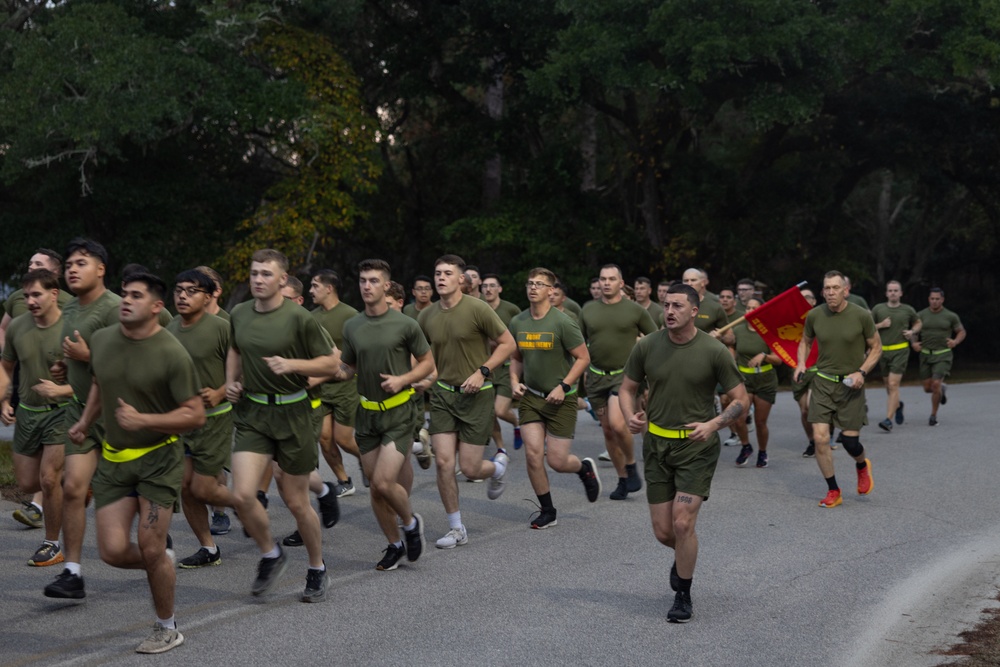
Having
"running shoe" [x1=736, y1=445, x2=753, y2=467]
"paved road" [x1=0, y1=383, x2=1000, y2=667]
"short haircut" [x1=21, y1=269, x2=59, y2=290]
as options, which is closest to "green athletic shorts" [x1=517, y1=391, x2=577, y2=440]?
"paved road" [x1=0, y1=383, x2=1000, y2=667]

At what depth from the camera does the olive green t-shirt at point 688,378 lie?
7.44 meters

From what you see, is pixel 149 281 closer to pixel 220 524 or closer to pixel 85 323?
pixel 85 323

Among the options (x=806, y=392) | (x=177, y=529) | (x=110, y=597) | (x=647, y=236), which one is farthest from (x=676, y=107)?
(x=110, y=597)

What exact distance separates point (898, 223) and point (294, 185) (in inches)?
949

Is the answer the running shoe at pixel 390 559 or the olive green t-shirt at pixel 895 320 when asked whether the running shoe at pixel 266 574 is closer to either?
the running shoe at pixel 390 559

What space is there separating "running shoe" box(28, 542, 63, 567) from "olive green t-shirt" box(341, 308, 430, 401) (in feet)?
7.60

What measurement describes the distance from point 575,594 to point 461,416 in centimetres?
215

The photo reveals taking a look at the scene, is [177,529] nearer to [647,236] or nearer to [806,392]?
[806,392]

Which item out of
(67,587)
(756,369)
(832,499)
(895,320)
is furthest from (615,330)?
(895,320)

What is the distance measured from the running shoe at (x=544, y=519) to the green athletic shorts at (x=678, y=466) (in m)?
2.77

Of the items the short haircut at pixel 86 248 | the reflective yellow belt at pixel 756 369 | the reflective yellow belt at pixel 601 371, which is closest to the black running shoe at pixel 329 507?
the short haircut at pixel 86 248

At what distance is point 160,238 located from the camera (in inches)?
1080

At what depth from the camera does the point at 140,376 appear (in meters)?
6.42

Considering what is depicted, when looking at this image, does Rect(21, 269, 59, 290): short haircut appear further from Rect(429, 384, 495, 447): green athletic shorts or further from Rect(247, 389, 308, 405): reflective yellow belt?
Rect(429, 384, 495, 447): green athletic shorts
